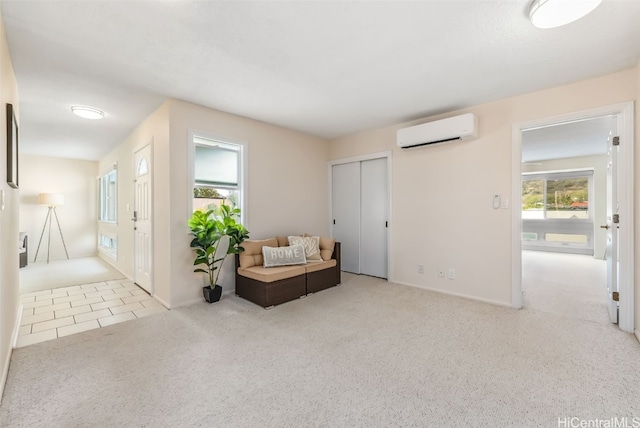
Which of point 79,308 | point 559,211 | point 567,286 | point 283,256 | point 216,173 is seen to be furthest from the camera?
point 559,211

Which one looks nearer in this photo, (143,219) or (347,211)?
(143,219)

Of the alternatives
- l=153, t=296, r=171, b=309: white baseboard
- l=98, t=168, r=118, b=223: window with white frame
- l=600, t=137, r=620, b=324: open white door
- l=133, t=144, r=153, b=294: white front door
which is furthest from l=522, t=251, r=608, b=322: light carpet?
l=98, t=168, r=118, b=223: window with white frame

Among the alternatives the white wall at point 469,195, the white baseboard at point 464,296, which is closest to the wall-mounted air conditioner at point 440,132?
the white wall at point 469,195

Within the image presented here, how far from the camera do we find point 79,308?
325cm

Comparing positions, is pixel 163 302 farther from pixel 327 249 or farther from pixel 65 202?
pixel 65 202

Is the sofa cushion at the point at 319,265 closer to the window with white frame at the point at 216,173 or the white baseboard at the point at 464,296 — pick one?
the white baseboard at the point at 464,296

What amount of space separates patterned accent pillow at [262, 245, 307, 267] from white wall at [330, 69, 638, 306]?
1.50m

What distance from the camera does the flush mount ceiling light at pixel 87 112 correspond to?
11.2 ft

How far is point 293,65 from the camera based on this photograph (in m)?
2.49

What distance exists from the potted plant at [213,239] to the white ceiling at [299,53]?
1379 millimetres

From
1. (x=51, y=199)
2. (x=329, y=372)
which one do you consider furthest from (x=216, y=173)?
(x=51, y=199)

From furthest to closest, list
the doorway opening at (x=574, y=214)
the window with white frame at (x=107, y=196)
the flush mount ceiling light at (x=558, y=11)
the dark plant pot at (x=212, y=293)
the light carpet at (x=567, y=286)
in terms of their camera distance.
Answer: the window with white frame at (x=107, y=196), the dark plant pot at (x=212, y=293), the light carpet at (x=567, y=286), the doorway opening at (x=574, y=214), the flush mount ceiling light at (x=558, y=11)

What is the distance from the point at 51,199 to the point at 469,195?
323 inches
